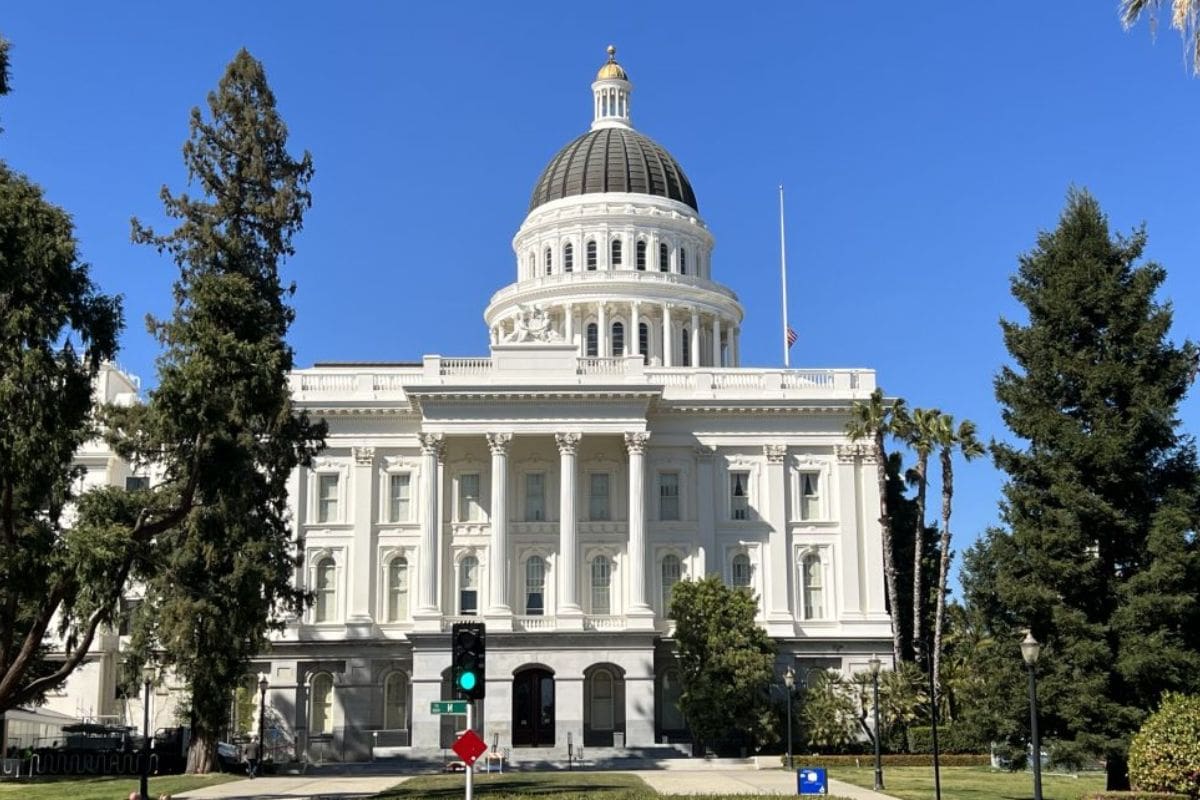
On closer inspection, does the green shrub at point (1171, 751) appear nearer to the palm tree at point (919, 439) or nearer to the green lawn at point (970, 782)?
the green lawn at point (970, 782)

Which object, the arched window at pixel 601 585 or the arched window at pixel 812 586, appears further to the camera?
the arched window at pixel 812 586

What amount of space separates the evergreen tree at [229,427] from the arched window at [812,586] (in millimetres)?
24271

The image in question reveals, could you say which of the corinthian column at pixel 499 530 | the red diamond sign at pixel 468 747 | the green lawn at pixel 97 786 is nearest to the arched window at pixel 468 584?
the corinthian column at pixel 499 530

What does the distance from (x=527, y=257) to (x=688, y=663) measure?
116 feet

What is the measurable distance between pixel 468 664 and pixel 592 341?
5851 cm

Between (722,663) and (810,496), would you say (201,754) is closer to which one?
(722,663)

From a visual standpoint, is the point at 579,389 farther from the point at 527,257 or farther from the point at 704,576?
the point at 527,257

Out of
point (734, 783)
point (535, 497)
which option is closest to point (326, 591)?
point (535, 497)

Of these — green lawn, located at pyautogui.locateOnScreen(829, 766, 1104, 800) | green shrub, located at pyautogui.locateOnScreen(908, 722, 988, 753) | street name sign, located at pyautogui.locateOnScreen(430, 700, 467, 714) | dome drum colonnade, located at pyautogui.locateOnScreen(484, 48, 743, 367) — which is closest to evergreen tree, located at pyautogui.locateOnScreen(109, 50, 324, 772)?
street name sign, located at pyautogui.locateOnScreen(430, 700, 467, 714)

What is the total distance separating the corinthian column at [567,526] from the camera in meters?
58.4

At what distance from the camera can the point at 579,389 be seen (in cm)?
5947

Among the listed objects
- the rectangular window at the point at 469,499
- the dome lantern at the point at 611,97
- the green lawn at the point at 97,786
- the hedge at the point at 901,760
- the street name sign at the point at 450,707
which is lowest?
the hedge at the point at 901,760

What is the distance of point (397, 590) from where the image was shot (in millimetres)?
61781

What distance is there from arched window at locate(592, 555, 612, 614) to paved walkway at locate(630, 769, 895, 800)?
39.4 ft
